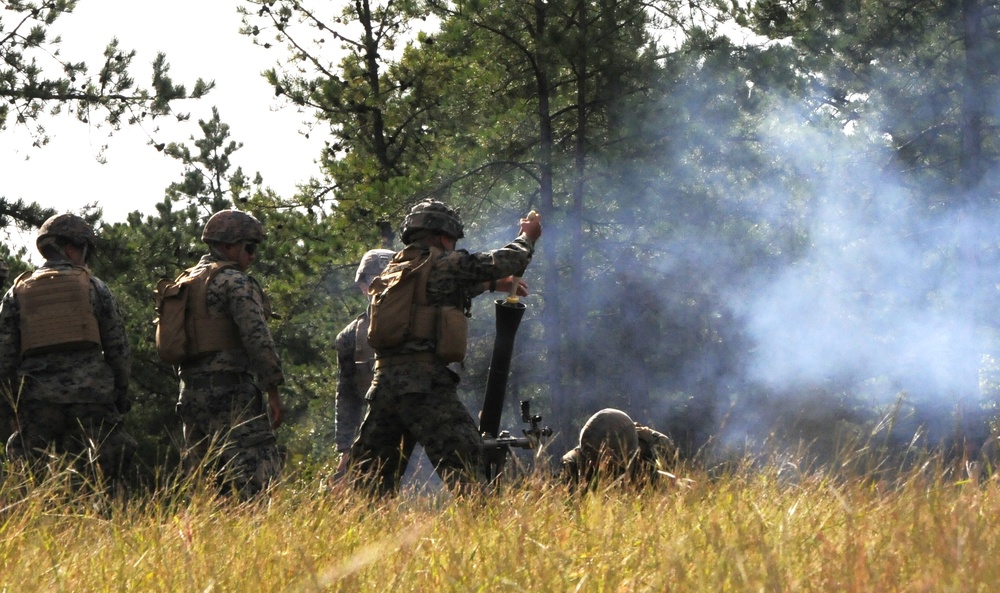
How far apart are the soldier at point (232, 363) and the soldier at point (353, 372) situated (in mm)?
958

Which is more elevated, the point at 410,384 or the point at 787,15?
the point at 787,15

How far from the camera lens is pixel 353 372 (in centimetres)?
761

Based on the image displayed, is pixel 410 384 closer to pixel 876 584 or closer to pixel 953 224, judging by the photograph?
pixel 876 584

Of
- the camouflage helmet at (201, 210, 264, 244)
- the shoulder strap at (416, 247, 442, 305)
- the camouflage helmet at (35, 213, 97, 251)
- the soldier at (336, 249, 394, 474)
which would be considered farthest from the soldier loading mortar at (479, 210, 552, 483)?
the camouflage helmet at (35, 213, 97, 251)

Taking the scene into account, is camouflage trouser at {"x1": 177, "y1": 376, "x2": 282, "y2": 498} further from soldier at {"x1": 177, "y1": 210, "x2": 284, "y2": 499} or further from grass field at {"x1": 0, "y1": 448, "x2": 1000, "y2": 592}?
grass field at {"x1": 0, "y1": 448, "x2": 1000, "y2": 592}

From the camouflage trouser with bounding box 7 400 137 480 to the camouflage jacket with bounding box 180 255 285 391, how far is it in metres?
0.73

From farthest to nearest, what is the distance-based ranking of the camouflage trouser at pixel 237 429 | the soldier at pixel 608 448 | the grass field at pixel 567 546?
the camouflage trouser at pixel 237 429, the soldier at pixel 608 448, the grass field at pixel 567 546

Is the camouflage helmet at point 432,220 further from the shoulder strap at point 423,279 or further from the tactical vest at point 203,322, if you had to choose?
A: the tactical vest at point 203,322

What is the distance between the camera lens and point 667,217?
18.1m

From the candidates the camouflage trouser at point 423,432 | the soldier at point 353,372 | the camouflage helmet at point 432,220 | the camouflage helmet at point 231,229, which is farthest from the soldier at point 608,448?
the camouflage helmet at point 231,229

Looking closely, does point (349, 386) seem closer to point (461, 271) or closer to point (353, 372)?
point (353, 372)

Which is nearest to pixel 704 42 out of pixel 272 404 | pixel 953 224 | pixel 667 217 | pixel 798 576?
pixel 667 217

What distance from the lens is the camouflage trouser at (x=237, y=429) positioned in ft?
20.8

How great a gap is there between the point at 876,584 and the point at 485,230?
1590 centimetres
